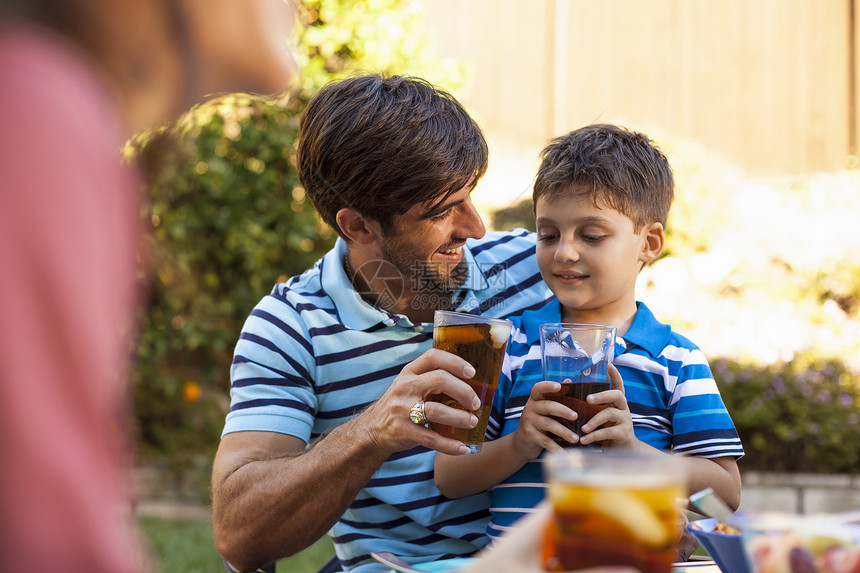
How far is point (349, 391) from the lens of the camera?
2.64 metres

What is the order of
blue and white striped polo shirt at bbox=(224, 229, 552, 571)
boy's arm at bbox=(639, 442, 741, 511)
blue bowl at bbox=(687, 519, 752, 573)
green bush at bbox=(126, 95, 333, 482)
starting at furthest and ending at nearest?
1. green bush at bbox=(126, 95, 333, 482)
2. blue and white striped polo shirt at bbox=(224, 229, 552, 571)
3. boy's arm at bbox=(639, 442, 741, 511)
4. blue bowl at bbox=(687, 519, 752, 573)

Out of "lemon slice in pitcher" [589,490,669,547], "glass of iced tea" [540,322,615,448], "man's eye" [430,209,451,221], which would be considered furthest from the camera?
"man's eye" [430,209,451,221]

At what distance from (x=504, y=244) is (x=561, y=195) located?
1.83 feet

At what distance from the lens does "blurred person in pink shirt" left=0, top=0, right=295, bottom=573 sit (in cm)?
65

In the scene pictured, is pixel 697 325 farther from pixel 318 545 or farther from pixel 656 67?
pixel 656 67

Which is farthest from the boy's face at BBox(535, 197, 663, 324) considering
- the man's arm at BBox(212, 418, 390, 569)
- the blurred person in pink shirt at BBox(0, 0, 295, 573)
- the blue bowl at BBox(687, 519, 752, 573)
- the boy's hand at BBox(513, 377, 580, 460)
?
the blurred person in pink shirt at BBox(0, 0, 295, 573)

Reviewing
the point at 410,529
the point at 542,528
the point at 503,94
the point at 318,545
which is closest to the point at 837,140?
the point at 503,94

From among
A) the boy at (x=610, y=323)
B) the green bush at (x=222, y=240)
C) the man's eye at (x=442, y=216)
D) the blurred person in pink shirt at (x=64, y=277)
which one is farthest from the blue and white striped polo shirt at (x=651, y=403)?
the green bush at (x=222, y=240)

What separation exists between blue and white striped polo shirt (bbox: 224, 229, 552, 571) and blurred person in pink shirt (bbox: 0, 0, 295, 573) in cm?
172

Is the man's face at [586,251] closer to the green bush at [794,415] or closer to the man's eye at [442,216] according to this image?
the man's eye at [442,216]

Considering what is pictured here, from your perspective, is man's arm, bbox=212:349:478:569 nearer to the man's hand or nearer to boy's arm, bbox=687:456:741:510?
the man's hand

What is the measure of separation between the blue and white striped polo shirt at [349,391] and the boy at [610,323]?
18cm

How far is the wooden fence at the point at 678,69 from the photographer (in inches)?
398

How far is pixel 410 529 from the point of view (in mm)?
2615
